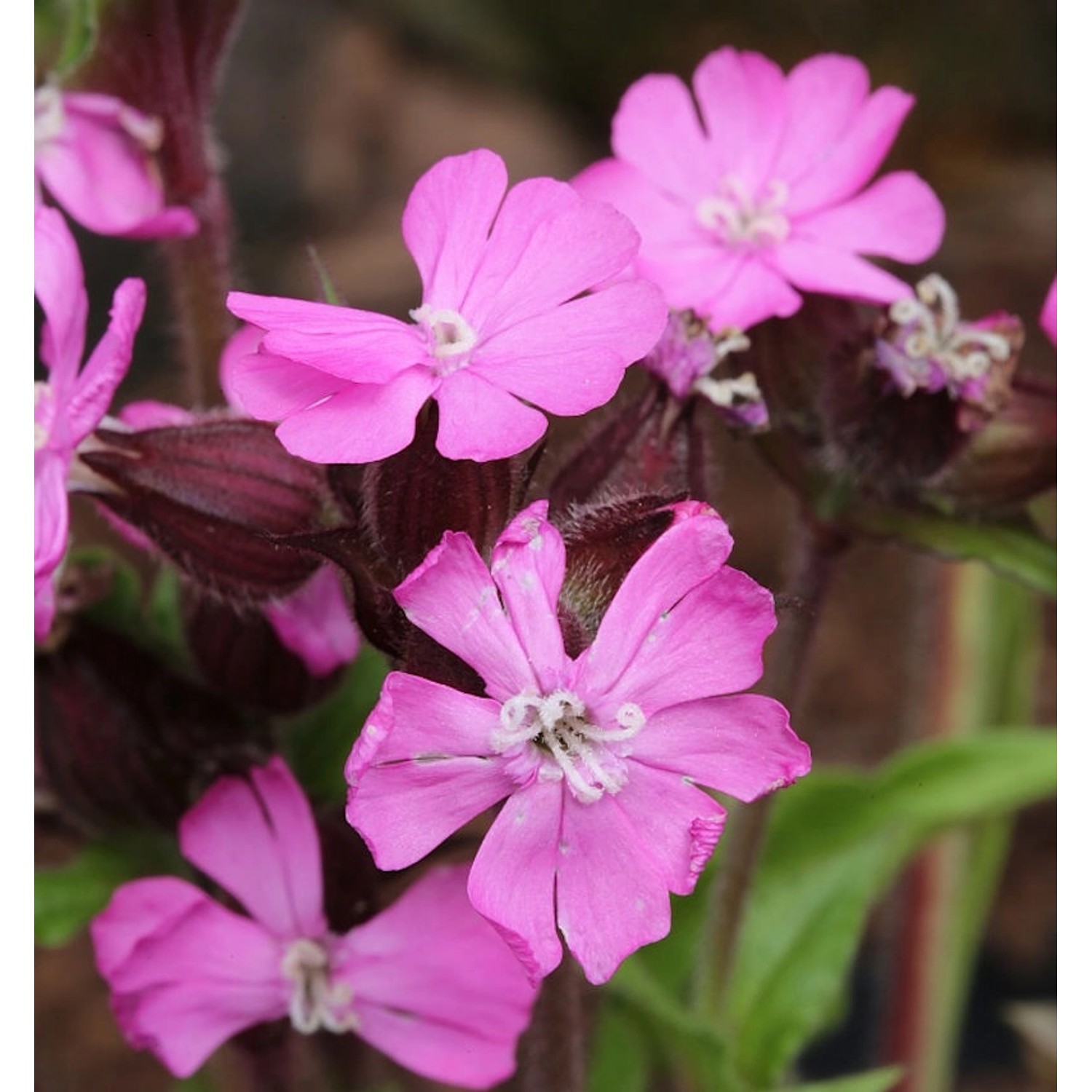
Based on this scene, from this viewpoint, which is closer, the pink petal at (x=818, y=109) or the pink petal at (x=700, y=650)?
the pink petal at (x=700, y=650)

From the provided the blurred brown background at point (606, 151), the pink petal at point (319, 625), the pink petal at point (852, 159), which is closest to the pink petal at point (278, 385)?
the pink petal at point (319, 625)

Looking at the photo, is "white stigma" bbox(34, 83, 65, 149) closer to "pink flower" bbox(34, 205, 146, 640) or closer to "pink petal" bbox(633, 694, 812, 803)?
"pink flower" bbox(34, 205, 146, 640)

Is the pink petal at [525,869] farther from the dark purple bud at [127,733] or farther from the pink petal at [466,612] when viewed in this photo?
the dark purple bud at [127,733]

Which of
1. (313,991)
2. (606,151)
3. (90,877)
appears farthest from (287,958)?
(606,151)

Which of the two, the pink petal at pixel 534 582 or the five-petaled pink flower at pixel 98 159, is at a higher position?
the five-petaled pink flower at pixel 98 159

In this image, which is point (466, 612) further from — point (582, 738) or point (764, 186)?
point (764, 186)

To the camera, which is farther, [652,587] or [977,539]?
[977,539]

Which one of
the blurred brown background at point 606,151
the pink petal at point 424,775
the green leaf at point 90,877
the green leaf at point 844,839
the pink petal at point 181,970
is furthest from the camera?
the blurred brown background at point 606,151

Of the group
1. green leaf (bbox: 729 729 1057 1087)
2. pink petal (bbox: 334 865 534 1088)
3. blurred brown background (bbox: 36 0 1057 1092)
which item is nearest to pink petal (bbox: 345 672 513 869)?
pink petal (bbox: 334 865 534 1088)
